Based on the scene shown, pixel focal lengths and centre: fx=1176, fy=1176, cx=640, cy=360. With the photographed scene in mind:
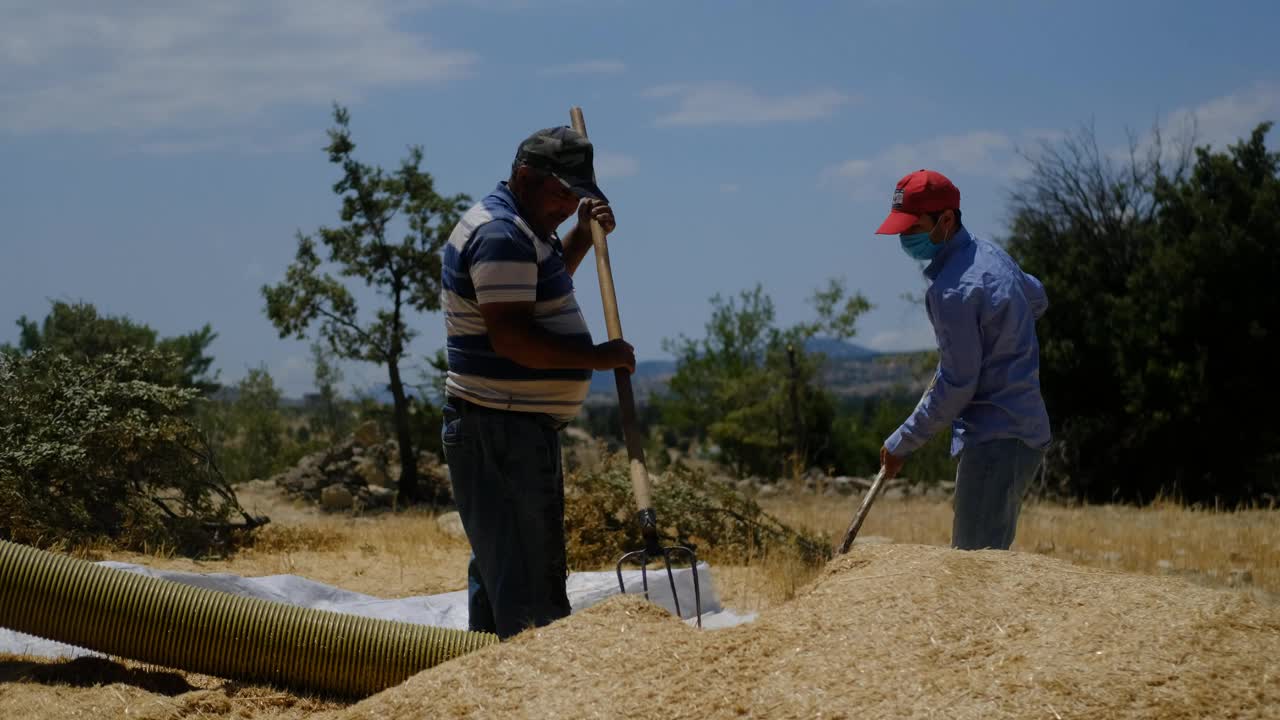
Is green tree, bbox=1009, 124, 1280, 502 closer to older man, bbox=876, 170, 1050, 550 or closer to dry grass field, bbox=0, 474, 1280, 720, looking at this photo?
dry grass field, bbox=0, 474, 1280, 720

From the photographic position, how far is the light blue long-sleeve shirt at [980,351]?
3609 mm

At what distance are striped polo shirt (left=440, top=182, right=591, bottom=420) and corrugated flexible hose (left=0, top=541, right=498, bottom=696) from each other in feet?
2.75

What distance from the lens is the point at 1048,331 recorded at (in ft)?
46.9

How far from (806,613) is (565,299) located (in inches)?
47.8

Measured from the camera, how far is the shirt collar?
3730 millimetres

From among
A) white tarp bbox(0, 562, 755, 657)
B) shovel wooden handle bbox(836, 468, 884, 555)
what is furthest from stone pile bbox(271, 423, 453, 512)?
shovel wooden handle bbox(836, 468, 884, 555)

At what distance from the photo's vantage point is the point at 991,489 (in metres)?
3.74

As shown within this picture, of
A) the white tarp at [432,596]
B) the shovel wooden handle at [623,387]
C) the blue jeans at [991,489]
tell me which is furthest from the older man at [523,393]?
the white tarp at [432,596]

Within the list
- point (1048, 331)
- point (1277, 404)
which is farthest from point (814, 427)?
point (1277, 404)

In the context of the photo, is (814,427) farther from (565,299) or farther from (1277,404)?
(565,299)

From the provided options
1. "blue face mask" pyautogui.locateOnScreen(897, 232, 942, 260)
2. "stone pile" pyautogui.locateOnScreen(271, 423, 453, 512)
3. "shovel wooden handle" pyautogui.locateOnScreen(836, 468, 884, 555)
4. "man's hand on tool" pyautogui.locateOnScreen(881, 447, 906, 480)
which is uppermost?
"blue face mask" pyautogui.locateOnScreen(897, 232, 942, 260)

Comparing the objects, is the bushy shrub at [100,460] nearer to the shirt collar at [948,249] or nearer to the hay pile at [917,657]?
the hay pile at [917,657]

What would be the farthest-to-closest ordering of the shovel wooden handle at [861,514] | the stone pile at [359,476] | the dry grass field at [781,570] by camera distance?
1. the stone pile at [359,476]
2. the shovel wooden handle at [861,514]
3. the dry grass field at [781,570]

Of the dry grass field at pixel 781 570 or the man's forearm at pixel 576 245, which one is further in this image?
the man's forearm at pixel 576 245
